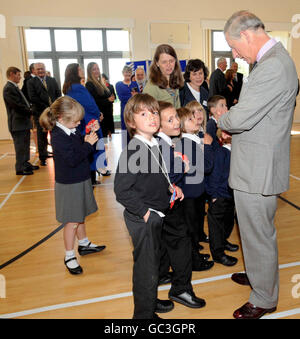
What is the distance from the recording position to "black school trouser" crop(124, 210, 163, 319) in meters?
1.70

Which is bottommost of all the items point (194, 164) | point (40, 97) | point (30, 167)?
point (30, 167)

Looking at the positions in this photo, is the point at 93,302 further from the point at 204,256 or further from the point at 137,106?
the point at 137,106

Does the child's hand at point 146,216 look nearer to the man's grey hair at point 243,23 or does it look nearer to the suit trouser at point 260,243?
the suit trouser at point 260,243

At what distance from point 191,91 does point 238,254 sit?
1.56 m

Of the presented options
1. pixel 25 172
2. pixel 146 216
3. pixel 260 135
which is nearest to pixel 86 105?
pixel 25 172

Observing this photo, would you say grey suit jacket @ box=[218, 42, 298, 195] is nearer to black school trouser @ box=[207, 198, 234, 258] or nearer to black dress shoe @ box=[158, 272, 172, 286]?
black school trouser @ box=[207, 198, 234, 258]

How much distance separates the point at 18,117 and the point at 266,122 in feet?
16.7

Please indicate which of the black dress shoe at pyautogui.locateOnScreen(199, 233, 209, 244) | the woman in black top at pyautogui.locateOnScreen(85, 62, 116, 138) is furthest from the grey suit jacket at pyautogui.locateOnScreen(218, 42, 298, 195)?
the woman in black top at pyautogui.locateOnScreen(85, 62, 116, 138)

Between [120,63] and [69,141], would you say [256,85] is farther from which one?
[120,63]

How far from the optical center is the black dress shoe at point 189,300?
2.01m

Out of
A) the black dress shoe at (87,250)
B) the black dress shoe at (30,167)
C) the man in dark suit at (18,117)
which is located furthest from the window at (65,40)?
the black dress shoe at (87,250)

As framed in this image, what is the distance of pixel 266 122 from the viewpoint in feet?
5.20

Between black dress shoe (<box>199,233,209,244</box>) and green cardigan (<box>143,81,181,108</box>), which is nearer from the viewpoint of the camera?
green cardigan (<box>143,81,181,108</box>)
